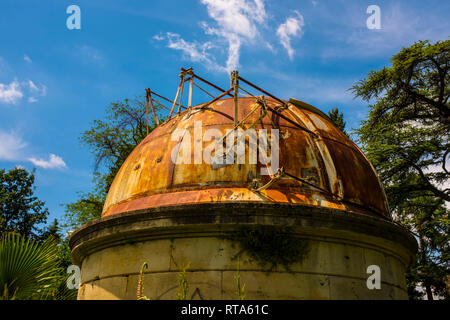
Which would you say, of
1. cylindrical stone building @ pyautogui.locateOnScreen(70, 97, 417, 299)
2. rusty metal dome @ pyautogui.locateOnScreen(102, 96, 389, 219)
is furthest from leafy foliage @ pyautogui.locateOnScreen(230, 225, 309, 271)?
rusty metal dome @ pyautogui.locateOnScreen(102, 96, 389, 219)

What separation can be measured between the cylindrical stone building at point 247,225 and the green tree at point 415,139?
10899 millimetres

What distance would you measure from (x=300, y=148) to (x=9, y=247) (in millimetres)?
6221

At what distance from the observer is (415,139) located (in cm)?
2111

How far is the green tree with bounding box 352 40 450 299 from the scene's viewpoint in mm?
20109

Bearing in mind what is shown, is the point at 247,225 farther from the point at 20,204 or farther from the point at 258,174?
the point at 20,204

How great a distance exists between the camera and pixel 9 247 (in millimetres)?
6121

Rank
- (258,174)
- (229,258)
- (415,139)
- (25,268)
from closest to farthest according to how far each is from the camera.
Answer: (25,268), (229,258), (258,174), (415,139)

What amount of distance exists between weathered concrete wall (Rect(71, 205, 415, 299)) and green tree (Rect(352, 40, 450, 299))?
12696mm

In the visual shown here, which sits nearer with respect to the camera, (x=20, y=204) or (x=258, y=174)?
(x=258, y=174)

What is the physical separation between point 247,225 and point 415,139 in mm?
16585

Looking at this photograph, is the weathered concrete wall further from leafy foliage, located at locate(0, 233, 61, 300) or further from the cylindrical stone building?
leafy foliage, located at locate(0, 233, 61, 300)

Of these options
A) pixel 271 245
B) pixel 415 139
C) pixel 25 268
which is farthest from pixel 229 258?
pixel 415 139

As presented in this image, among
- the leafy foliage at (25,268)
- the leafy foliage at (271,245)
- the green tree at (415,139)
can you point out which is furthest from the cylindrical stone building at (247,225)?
the green tree at (415,139)

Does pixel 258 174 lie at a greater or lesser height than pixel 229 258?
greater
